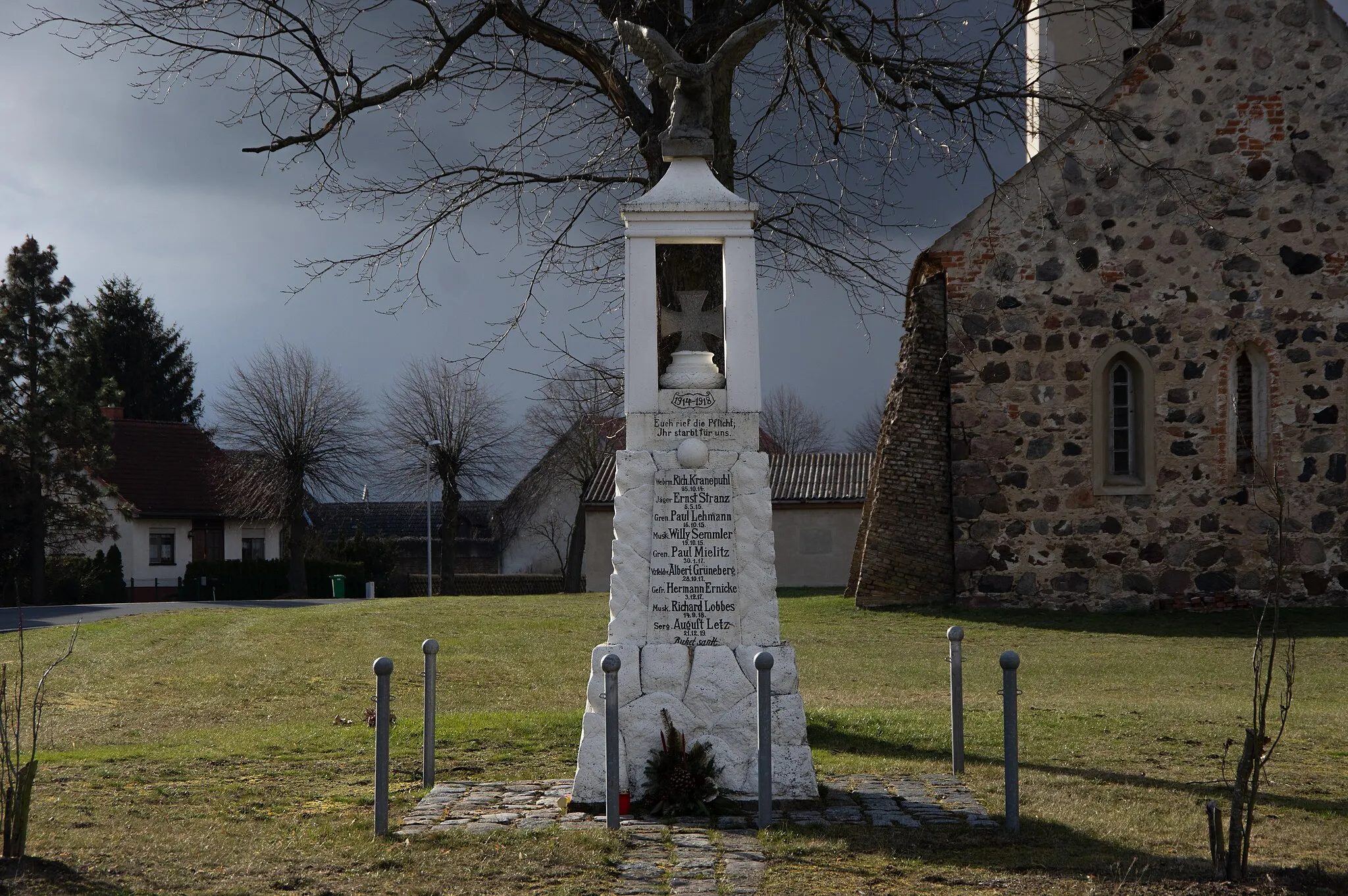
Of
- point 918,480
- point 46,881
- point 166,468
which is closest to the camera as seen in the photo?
point 46,881

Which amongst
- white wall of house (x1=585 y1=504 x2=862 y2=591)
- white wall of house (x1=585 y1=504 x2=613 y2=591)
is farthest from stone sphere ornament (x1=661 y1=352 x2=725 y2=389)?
white wall of house (x1=585 y1=504 x2=862 y2=591)

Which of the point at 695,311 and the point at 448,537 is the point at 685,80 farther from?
the point at 448,537

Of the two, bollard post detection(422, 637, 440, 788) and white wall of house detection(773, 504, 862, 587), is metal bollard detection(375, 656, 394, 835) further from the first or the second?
white wall of house detection(773, 504, 862, 587)

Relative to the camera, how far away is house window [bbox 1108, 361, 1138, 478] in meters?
19.1

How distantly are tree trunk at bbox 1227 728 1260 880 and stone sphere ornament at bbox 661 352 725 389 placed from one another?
12.4 ft

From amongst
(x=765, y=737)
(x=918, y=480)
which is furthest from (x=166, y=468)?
(x=765, y=737)

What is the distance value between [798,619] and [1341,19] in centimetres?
1195

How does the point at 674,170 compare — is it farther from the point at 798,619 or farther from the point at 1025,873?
the point at 798,619

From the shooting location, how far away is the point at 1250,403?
18891 millimetres

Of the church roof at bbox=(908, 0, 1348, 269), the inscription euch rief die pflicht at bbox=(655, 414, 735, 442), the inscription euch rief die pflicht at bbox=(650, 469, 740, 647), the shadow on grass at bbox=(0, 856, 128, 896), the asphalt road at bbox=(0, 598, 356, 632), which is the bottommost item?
the asphalt road at bbox=(0, 598, 356, 632)

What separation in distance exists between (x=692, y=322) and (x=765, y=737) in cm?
323

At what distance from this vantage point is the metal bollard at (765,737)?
21.7 ft

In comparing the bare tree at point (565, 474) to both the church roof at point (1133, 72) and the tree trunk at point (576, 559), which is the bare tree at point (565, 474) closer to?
the tree trunk at point (576, 559)

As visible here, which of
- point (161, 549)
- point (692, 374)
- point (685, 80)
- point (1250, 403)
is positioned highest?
point (685, 80)
